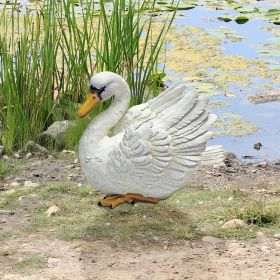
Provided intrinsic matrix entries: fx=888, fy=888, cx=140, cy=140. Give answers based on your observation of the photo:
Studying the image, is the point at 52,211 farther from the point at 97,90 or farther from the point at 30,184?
the point at 97,90

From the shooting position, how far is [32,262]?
482 centimetres

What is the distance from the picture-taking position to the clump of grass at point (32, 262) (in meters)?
4.77

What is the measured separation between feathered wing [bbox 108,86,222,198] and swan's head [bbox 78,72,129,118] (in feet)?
0.64

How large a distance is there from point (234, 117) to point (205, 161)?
7.86 ft

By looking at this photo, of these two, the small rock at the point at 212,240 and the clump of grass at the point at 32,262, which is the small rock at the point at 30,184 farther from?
the small rock at the point at 212,240

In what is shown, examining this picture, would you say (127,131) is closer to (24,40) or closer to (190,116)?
(190,116)

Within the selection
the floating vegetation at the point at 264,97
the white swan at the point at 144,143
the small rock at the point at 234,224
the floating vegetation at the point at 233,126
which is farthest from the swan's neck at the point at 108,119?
the floating vegetation at the point at 264,97

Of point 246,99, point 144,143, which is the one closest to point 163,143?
point 144,143

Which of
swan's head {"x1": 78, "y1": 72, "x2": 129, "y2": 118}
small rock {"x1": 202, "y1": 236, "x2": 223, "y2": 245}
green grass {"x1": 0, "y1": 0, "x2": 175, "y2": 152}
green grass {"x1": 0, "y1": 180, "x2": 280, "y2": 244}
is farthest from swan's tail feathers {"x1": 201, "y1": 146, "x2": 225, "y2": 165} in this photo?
green grass {"x1": 0, "y1": 0, "x2": 175, "y2": 152}

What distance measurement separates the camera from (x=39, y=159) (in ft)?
21.9

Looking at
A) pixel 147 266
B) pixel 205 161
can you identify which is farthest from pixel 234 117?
pixel 147 266

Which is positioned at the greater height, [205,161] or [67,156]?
[205,161]

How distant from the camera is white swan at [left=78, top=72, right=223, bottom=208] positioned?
5.09 meters

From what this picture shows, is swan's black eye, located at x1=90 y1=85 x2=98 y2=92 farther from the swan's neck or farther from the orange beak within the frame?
the swan's neck
